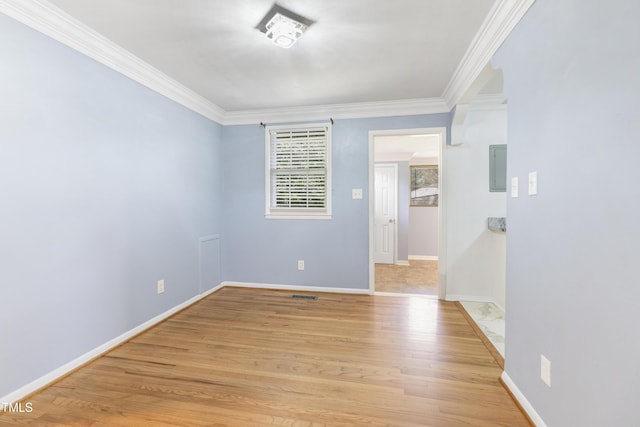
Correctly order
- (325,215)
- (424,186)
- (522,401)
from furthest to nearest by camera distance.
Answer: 1. (424,186)
2. (325,215)
3. (522,401)

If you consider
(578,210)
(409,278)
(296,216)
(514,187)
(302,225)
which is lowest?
(409,278)

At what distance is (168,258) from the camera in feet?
9.29

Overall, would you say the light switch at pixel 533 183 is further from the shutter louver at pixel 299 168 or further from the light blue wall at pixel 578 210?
the shutter louver at pixel 299 168

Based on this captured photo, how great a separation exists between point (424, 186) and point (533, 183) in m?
4.94

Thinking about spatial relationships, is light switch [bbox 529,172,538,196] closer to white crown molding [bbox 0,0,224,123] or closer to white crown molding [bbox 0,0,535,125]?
white crown molding [bbox 0,0,535,125]

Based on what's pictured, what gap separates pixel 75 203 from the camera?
1.92 metres

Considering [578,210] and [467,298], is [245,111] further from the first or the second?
[467,298]

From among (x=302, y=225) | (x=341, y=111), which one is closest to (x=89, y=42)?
(x=341, y=111)

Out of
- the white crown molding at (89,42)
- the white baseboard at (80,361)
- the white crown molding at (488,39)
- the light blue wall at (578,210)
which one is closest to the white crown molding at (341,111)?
the white crown molding at (488,39)

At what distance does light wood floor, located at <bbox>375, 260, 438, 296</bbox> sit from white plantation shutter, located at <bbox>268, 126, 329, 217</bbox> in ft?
5.07

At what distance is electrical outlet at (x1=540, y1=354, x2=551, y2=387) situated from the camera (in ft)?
4.31

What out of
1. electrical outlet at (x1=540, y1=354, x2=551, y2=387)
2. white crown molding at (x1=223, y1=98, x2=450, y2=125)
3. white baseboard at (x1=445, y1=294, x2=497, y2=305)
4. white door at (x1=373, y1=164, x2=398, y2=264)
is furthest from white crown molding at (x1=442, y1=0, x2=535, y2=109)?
white door at (x1=373, y1=164, x2=398, y2=264)

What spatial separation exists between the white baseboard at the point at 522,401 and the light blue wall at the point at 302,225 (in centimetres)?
190

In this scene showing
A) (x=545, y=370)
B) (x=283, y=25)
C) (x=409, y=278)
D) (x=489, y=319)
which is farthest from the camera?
(x=409, y=278)
